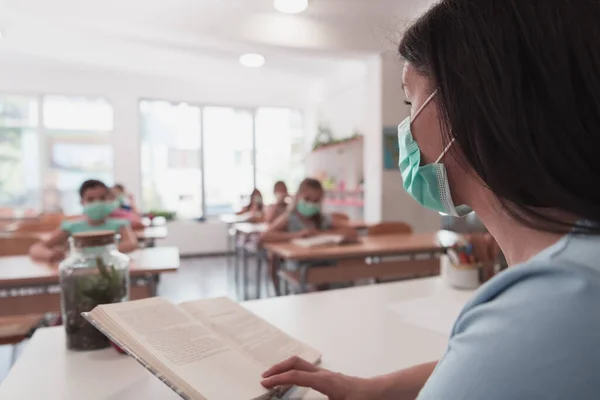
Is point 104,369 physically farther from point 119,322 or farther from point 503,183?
point 503,183

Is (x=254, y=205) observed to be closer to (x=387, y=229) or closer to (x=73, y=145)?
(x=73, y=145)

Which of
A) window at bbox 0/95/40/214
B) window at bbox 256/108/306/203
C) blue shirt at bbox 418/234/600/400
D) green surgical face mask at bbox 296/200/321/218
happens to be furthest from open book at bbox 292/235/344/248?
window at bbox 0/95/40/214

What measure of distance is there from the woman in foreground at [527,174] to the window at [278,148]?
7.11m

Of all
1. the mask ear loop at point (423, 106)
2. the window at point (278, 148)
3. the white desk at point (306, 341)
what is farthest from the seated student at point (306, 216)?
the window at point (278, 148)

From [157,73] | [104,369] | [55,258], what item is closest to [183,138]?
[157,73]

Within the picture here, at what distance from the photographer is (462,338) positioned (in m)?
0.41

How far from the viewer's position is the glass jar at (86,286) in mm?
968

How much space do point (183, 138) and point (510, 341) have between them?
7.29 metres

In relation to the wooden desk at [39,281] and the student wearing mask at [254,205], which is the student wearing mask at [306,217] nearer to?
the wooden desk at [39,281]

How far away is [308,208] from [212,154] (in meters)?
4.08

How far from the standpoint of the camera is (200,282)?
17.2ft

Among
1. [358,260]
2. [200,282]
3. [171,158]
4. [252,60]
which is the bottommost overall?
[200,282]

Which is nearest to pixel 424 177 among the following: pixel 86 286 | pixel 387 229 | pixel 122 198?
pixel 86 286

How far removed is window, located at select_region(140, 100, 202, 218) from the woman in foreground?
7.00 meters
